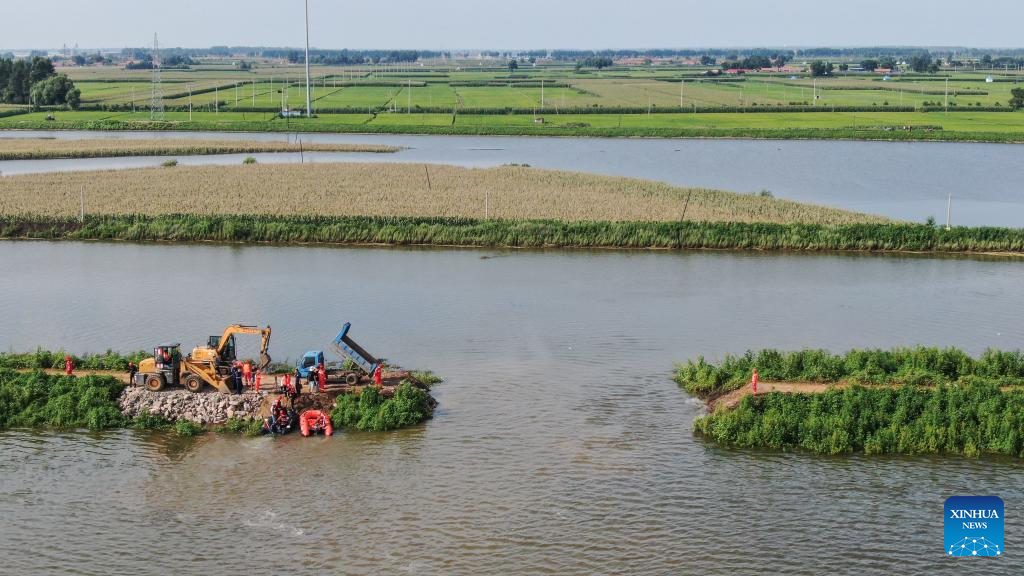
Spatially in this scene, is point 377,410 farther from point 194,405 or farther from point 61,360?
point 61,360

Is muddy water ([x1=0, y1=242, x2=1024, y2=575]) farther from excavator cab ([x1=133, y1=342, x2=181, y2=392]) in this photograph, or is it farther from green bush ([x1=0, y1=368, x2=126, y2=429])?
excavator cab ([x1=133, y1=342, x2=181, y2=392])

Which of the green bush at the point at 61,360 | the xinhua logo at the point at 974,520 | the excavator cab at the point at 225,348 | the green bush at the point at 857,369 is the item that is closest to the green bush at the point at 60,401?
the green bush at the point at 61,360

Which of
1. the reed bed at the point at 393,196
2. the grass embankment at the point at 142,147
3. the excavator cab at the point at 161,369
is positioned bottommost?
the excavator cab at the point at 161,369

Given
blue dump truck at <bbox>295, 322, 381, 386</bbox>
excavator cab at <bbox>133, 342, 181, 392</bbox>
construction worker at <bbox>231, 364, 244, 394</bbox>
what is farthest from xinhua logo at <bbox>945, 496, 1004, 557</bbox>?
excavator cab at <bbox>133, 342, 181, 392</bbox>

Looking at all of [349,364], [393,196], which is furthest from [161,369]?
[393,196]

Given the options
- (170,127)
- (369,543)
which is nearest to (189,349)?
(369,543)

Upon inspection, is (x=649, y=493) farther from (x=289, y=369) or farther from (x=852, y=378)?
(x=289, y=369)

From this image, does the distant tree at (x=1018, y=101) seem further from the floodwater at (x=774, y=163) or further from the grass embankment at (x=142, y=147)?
the grass embankment at (x=142, y=147)
